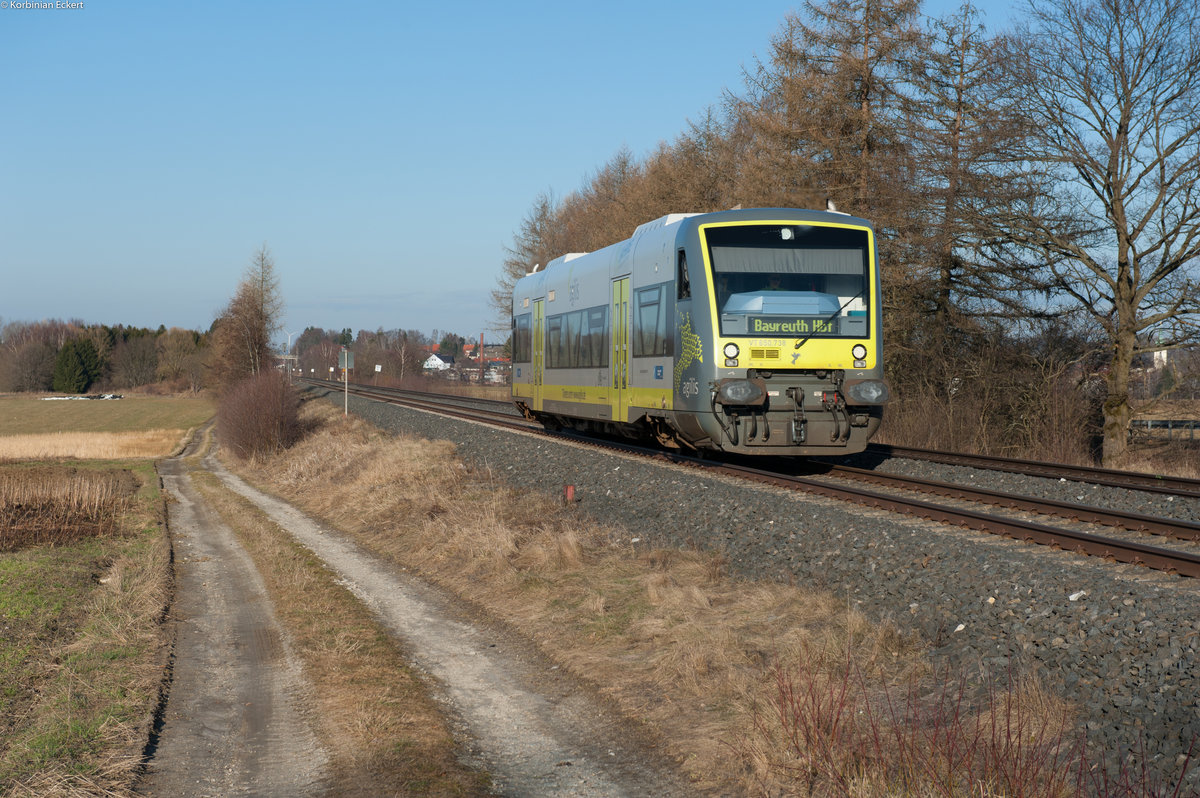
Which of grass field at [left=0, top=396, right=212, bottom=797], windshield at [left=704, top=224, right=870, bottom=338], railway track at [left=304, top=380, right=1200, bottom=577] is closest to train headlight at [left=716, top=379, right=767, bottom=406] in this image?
windshield at [left=704, top=224, right=870, bottom=338]

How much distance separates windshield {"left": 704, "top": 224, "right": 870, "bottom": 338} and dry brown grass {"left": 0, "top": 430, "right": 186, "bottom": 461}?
3733 centimetres

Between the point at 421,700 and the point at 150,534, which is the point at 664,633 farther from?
the point at 150,534

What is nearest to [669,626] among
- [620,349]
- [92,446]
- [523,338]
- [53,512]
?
[620,349]

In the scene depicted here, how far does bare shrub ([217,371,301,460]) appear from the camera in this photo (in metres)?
34.3

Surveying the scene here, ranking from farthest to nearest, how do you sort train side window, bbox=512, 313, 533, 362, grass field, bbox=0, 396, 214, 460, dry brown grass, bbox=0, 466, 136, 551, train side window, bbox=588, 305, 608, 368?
1. grass field, bbox=0, 396, 214, 460
2. train side window, bbox=512, 313, 533, 362
3. train side window, bbox=588, 305, 608, 368
4. dry brown grass, bbox=0, 466, 136, 551

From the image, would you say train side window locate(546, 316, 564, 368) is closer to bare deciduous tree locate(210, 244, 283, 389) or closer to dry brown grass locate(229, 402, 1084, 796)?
dry brown grass locate(229, 402, 1084, 796)

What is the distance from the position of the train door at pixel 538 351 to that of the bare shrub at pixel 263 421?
44.3 feet

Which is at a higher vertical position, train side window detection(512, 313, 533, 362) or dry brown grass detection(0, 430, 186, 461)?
train side window detection(512, 313, 533, 362)

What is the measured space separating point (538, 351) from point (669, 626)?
53.8 feet

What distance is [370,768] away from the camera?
5.42 metres

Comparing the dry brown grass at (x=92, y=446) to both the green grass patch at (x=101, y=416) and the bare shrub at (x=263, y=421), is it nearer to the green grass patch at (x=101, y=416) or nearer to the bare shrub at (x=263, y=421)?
the green grass patch at (x=101, y=416)

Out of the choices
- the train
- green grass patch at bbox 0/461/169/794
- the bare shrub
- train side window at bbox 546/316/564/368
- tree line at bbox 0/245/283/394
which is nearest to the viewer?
green grass patch at bbox 0/461/169/794

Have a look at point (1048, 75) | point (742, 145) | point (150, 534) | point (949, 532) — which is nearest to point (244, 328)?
point (742, 145)

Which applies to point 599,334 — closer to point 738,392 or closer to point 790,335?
point 790,335
